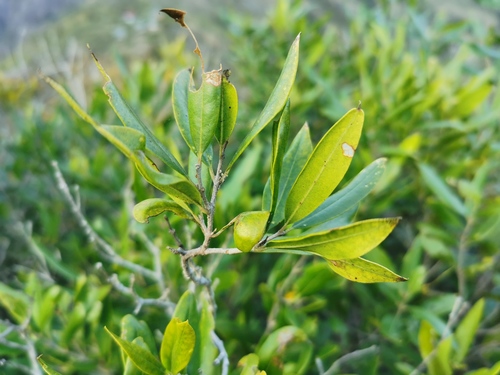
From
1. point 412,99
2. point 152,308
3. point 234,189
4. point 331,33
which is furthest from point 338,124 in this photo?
point 331,33

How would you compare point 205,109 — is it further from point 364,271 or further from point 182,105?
point 364,271

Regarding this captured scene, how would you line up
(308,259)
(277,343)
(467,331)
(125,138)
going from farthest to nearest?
(308,259)
(467,331)
(277,343)
(125,138)

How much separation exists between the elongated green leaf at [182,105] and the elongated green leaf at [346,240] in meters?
0.17

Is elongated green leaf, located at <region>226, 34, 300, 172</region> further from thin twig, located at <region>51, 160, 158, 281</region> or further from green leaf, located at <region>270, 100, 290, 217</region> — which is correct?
thin twig, located at <region>51, 160, 158, 281</region>

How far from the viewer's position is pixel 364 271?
520 millimetres

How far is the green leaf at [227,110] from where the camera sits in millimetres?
531

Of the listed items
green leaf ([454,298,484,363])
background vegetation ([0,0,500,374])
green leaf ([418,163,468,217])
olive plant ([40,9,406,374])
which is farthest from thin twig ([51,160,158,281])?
green leaf ([418,163,468,217])

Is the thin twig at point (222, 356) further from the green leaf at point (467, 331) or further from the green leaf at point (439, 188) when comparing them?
the green leaf at point (439, 188)

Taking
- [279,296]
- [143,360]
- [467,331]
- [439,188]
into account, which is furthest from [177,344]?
[439,188]

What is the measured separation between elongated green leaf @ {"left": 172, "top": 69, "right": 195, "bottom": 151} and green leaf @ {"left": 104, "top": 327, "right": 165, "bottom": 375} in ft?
0.83

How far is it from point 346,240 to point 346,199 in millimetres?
129

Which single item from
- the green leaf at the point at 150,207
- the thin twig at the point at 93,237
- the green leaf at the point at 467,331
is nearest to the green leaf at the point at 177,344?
the green leaf at the point at 150,207

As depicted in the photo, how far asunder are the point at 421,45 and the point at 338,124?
1.55 metres

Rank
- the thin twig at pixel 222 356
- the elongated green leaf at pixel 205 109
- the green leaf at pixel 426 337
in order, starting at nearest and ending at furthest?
the elongated green leaf at pixel 205 109 < the thin twig at pixel 222 356 < the green leaf at pixel 426 337
